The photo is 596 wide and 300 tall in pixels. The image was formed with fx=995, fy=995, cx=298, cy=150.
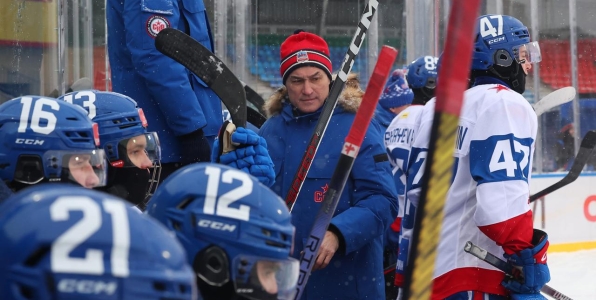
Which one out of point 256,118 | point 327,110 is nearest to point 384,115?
point 256,118

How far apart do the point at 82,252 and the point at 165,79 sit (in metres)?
2.15

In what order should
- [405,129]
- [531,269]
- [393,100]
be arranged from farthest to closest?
1. [393,100]
2. [405,129]
3. [531,269]

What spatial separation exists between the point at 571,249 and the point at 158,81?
5.67m

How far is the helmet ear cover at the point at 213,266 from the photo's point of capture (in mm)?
1643

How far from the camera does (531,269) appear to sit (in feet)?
8.82

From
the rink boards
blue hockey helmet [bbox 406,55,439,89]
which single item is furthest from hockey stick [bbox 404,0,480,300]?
the rink boards

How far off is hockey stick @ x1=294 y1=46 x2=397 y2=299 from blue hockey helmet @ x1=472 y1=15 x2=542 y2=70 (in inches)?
29.1

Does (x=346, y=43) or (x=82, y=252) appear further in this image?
(x=346, y=43)

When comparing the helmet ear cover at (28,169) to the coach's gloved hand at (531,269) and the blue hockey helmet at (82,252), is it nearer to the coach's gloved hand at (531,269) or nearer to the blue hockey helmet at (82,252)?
the blue hockey helmet at (82,252)

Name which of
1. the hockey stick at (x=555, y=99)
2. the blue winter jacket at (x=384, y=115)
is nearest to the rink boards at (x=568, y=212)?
the hockey stick at (x=555, y=99)

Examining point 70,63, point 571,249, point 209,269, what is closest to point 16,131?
point 209,269

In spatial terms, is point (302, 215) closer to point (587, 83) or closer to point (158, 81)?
point (158, 81)

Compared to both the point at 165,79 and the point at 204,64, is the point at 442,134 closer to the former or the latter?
the point at 204,64

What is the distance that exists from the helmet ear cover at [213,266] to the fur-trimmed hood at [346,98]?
1438 mm
